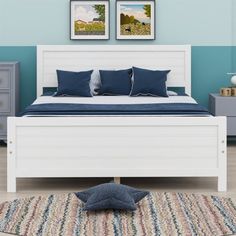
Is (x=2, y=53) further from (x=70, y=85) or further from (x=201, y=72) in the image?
(x=201, y=72)

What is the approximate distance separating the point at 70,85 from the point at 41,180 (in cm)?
144

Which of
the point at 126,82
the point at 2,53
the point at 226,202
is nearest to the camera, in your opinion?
the point at 226,202

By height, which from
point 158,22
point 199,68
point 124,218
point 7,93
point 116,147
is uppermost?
point 158,22

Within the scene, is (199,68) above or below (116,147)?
above

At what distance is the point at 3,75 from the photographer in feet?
23.0

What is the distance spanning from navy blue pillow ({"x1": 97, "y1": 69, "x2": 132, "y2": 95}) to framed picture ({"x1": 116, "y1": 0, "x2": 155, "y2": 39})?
0.55 metres

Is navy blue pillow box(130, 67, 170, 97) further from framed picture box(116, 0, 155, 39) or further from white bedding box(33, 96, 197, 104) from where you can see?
framed picture box(116, 0, 155, 39)

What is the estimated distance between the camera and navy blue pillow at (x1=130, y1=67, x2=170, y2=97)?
264 inches

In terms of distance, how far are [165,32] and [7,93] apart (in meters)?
1.76

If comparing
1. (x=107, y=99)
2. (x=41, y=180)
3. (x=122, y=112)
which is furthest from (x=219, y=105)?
(x=41, y=180)

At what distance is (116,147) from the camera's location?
201 inches

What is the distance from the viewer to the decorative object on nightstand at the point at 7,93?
23.0 feet

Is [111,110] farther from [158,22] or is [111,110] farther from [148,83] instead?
[158,22]

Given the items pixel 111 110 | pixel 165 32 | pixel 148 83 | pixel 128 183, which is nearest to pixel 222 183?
pixel 128 183
